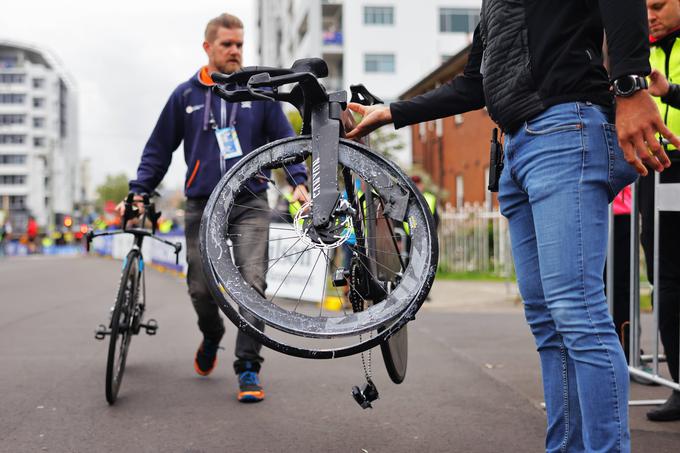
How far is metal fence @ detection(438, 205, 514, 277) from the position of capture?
17.5 meters

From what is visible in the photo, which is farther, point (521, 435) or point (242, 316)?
point (521, 435)

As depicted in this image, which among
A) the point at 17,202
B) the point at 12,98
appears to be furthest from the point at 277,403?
the point at 12,98

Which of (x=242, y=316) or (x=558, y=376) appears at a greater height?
(x=242, y=316)

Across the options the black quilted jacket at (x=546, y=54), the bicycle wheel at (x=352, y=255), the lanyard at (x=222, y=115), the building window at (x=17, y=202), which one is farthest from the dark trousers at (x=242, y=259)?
the building window at (x=17, y=202)

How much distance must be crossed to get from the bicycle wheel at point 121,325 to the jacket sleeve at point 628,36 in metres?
3.16

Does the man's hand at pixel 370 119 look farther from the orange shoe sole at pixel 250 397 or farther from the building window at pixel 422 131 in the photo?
the building window at pixel 422 131

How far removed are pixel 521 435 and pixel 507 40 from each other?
2.03 metres

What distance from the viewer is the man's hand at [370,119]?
2883 mm

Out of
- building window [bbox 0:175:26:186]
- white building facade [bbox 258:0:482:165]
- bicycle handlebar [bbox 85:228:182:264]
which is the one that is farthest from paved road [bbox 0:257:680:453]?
building window [bbox 0:175:26:186]

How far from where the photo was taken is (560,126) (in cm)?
242

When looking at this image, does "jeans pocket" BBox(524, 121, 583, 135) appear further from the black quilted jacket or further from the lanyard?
the lanyard

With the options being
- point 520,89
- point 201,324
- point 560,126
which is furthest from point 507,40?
point 201,324

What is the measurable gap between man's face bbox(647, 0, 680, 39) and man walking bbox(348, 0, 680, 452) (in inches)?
67.2

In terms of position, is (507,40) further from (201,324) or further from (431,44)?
(431,44)
